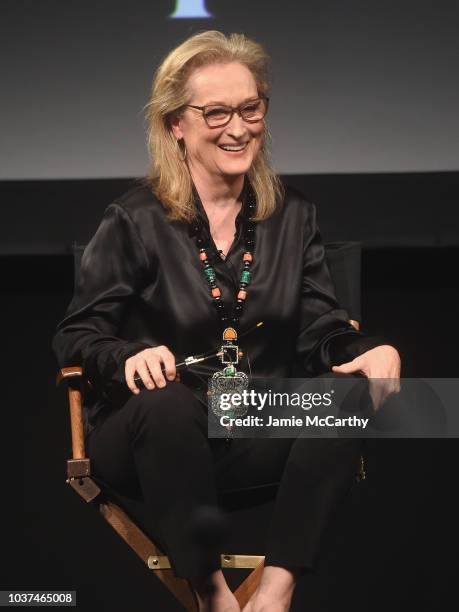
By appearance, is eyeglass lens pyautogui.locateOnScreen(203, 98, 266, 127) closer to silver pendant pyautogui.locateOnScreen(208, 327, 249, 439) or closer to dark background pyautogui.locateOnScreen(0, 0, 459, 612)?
silver pendant pyautogui.locateOnScreen(208, 327, 249, 439)

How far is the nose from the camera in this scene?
8.47ft

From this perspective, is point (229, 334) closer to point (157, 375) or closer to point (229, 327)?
point (229, 327)

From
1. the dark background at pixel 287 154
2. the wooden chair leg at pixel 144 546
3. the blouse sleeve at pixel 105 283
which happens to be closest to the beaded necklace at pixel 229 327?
the blouse sleeve at pixel 105 283

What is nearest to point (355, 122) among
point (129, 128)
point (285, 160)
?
point (285, 160)

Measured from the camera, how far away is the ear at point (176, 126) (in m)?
2.70

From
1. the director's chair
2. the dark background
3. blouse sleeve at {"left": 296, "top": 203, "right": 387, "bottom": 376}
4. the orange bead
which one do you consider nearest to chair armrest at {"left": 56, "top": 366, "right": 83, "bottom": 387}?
the director's chair

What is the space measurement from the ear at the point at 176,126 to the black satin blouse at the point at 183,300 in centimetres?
14

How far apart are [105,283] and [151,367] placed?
0.38 meters

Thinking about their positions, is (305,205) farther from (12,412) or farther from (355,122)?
(355,122)

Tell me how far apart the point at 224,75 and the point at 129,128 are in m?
2.52

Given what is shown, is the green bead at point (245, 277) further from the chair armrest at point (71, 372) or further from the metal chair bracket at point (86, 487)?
the metal chair bracket at point (86, 487)

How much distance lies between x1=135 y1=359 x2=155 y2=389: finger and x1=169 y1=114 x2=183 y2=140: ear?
1.98ft

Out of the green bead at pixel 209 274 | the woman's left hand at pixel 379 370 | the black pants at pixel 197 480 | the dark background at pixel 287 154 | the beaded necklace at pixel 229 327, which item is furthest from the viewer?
the dark background at pixel 287 154

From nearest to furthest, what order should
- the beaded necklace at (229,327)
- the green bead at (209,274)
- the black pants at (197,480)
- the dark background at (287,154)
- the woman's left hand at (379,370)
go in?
the black pants at (197,480) → the woman's left hand at (379,370) → the beaded necklace at (229,327) → the green bead at (209,274) → the dark background at (287,154)
